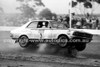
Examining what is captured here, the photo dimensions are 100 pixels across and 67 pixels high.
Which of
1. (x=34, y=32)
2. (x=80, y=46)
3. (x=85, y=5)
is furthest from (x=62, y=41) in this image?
(x=85, y=5)

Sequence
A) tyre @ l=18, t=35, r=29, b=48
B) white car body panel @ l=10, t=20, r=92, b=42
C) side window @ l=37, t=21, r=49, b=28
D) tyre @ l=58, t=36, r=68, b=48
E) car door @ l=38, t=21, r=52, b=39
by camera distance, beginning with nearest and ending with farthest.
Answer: tyre @ l=58, t=36, r=68, b=48 < white car body panel @ l=10, t=20, r=92, b=42 < car door @ l=38, t=21, r=52, b=39 < tyre @ l=18, t=35, r=29, b=48 < side window @ l=37, t=21, r=49, b=28

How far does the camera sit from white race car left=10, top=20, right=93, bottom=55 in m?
8.05

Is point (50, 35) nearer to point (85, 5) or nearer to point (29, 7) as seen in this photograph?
point (29, 7)

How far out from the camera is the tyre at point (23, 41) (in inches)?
330

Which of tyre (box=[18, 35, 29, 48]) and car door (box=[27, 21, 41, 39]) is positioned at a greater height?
car door (box=[27, 21, 41, 39])

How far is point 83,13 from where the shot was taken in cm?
1159

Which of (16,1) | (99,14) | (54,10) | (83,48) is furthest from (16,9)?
(99,14)

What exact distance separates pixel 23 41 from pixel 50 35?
45.3 inches

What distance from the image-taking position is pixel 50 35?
8289mm

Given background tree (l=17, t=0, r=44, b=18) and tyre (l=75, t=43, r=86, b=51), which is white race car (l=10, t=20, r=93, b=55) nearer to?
tyre (l=75, t=43, r=86, b=51)

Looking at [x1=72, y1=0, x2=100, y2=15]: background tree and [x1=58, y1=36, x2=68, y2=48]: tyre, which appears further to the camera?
[x1=72, y1=0, x2=100, y2=15]: background tree

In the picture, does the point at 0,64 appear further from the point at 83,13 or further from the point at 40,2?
the point at 83,13

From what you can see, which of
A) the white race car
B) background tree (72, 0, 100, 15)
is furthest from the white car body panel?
background tree (72, 0, 100, 15)

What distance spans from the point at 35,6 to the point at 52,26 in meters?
2.19
